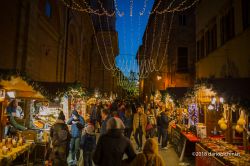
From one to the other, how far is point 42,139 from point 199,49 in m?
12.4

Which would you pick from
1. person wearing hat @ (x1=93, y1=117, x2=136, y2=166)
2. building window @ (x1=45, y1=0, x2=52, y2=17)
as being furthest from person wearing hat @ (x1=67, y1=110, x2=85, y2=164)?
building window @ (x1=45, y1=0, x2=52, y2=17)

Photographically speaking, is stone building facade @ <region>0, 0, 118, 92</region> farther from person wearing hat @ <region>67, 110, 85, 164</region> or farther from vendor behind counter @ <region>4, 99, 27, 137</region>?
person wearing hat @ <region>67, 110, 85, 164</region>

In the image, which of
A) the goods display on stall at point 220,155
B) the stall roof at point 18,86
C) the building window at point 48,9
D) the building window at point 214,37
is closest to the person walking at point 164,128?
the goods display on stall at point 220,155

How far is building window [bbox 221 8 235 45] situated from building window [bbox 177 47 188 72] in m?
13.0

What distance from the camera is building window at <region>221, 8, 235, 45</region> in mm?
11078

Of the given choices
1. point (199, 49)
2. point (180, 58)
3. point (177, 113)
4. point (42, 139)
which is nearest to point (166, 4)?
point (180, 58)

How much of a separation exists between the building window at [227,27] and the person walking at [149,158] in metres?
8.96

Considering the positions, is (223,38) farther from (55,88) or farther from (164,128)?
(55,88)

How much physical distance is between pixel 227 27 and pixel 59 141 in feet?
31.1

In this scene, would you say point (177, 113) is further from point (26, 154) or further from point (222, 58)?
point (26, 154)

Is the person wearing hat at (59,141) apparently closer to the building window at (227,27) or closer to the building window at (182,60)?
the building window at (227,27)

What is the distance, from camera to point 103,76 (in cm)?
4509

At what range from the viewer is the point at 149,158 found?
3.80 meters

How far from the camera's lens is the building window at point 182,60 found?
83.0 ft
